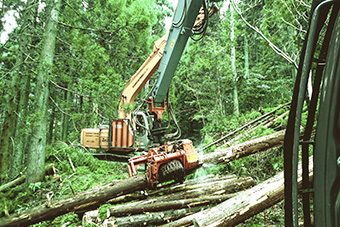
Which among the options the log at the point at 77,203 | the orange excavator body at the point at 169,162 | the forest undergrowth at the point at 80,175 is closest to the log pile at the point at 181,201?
the log at the point at 77,203

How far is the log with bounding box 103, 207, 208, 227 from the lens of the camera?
3.60 m

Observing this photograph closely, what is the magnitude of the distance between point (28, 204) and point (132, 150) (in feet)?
9.69

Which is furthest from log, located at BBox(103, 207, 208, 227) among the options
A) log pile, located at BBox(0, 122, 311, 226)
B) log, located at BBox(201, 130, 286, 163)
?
log, located at BBox(201, 130, 286, 163)

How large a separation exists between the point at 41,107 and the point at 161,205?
13.8 feet

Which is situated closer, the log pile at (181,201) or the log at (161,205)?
the log pile at (181,201)

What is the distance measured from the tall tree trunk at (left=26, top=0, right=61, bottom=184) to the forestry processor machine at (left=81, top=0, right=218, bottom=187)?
1350 millimetres

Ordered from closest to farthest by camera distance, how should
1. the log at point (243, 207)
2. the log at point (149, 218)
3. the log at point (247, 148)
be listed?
the log at point (243, 207)
the log at point (149, 218)
the log at point (247, 148)

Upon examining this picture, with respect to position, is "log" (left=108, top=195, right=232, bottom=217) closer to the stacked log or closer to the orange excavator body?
the stacked log

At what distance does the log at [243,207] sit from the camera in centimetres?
289

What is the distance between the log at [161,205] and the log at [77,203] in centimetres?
29

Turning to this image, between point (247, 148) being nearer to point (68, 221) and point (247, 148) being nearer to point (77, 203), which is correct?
point (77, 203)

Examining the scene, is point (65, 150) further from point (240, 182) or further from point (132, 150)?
point (240, 182)

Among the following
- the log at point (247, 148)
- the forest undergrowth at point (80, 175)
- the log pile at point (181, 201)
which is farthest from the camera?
the log at point (247, 148)

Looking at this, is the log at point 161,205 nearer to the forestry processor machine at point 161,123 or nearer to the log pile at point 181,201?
the log pile at point 181,201
